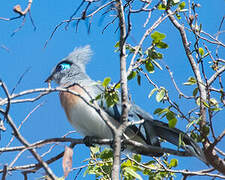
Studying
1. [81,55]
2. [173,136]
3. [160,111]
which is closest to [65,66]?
[81,55]

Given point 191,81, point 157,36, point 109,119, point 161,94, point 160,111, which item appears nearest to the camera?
point 157,36

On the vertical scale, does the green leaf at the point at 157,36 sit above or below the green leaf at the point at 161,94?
above

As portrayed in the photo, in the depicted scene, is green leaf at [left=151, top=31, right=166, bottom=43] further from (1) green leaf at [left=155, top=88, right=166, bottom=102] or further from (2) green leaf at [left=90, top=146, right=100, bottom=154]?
(2) green leaf at [left=90, top=146, right=100, bottom=154]

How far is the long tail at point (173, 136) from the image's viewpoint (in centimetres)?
273

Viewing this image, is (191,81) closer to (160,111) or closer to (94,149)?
(160,111)

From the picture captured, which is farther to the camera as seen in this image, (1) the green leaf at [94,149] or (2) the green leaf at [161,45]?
(1) the green leaf at [94,149]

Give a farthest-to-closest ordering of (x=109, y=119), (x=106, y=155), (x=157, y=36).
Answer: (x=109, y=119)
(x=106, y=155)
(x=157, y=36)

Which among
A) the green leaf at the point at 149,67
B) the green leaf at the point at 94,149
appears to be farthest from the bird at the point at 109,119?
the green leaf at the point at 149,67

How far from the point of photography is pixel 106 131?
3.70 m

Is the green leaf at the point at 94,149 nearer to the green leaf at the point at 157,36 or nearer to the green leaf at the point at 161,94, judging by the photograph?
the green leaf at the point at 161,94

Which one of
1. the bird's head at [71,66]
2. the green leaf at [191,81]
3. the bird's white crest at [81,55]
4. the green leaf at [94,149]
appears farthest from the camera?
the bird's white crest at [81,55]

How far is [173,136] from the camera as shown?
3.29m

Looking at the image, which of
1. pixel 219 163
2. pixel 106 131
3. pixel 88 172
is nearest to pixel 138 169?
pixel 88 172

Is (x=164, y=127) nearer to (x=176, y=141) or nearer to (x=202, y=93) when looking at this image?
(x=176, y=141)
